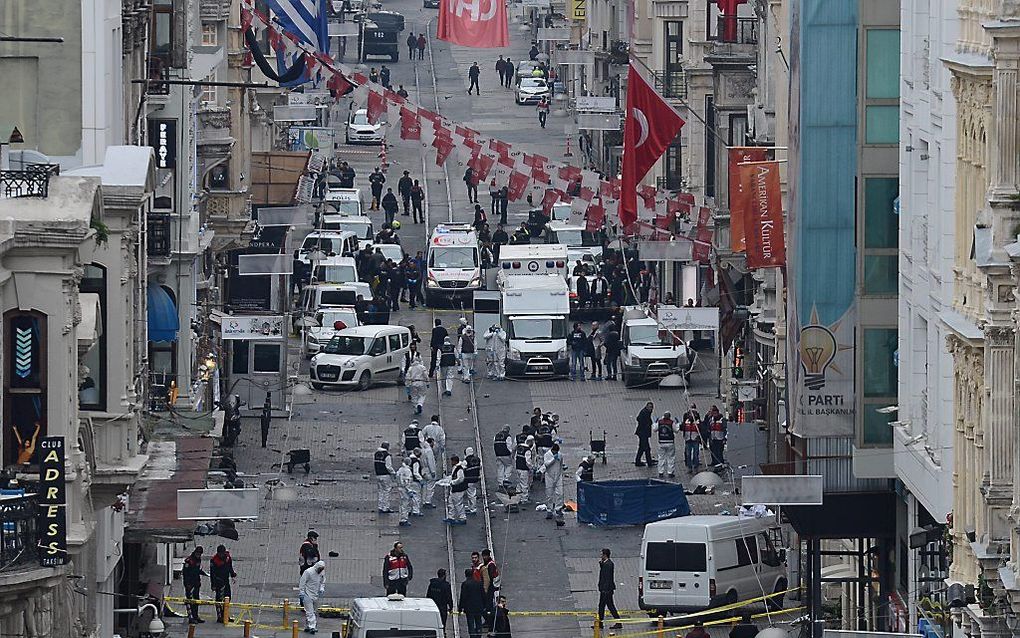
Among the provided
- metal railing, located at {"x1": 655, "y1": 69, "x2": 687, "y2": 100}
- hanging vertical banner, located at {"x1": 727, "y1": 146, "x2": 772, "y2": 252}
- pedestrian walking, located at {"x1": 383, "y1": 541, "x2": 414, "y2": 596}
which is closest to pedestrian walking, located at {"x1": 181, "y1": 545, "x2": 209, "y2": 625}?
pedestrian walking, located at {"x1": 383, "y1": 541, "x2": 414, "y2": 596}

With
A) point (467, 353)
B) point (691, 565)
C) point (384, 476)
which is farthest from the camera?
point (467, 353)

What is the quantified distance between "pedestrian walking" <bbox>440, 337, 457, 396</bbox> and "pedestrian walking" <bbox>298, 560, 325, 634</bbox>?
77.5ft

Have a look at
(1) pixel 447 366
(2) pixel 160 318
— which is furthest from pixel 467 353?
(2) pixel 160 318

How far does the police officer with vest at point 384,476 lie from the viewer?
204 feet

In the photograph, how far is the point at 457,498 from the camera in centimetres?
6191

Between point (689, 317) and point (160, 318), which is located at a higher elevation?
point (160, 318)

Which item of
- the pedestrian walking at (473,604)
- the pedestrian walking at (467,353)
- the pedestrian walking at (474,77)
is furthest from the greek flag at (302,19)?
the pedestrian walking at (474,77)

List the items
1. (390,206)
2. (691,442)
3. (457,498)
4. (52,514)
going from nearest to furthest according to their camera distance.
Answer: (52,514) → (457,498) → (691,442) → (390,206)

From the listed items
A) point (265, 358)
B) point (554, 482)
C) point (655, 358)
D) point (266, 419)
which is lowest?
point (554, 482)

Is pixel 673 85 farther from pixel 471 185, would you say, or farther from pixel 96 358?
pixel 96 358

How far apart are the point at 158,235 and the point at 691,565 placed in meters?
11.7

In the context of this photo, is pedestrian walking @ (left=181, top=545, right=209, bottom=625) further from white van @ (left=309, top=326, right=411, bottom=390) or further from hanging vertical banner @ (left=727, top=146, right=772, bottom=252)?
white van @ (left=309, top=326, right=411, bottom=390)

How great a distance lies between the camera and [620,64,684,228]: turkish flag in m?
67.9

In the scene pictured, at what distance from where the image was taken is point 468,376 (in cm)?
7981
